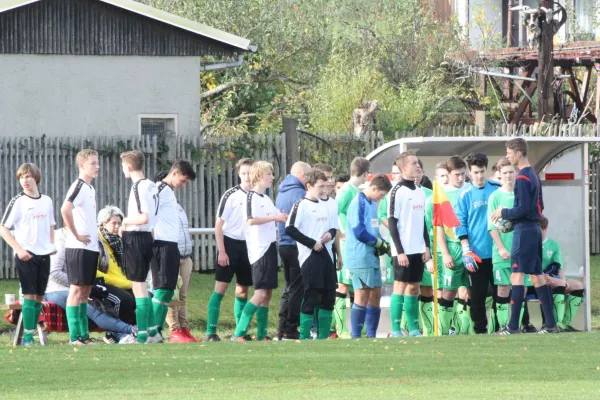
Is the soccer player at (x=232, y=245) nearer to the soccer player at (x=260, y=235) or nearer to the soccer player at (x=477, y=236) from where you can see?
the soccer player at (x=260, y=235)

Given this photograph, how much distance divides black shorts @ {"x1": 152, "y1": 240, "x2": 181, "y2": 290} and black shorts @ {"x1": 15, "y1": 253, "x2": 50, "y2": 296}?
1124 mm

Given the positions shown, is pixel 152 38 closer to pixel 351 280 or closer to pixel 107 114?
pixel 107 114

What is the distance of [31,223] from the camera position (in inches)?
526

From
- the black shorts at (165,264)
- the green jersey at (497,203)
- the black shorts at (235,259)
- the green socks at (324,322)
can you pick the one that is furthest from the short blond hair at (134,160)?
the green jersey at (497,203)

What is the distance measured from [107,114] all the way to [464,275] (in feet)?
30.3

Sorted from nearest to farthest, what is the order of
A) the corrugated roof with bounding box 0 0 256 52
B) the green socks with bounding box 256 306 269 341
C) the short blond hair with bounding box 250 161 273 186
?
the short blond hair with bounding box 250 161 273 186 → the green socks with bounding box 256 306 269 341 → the corrugated roof with bounding box 0 0 256 52

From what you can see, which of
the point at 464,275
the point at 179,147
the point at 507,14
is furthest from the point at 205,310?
the point at 507,14

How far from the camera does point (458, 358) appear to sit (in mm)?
11359

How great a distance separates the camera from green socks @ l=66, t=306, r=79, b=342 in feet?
43.9

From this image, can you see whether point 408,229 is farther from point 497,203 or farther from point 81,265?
point 81,265

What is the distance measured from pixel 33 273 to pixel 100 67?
30.2 feet

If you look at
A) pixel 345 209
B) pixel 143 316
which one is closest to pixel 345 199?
pixel 345 209

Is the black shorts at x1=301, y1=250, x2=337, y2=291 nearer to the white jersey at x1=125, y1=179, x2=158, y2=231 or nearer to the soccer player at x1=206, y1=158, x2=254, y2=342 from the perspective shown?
the soccer player at x1=206, y1=158, x2=254, y2=342

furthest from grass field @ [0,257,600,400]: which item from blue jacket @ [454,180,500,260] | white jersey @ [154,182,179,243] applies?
blue jacket @ [454,180,500,260]
